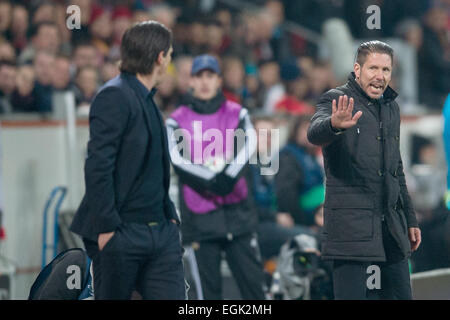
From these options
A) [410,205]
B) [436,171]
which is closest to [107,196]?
[410,205]

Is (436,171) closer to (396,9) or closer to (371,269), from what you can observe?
(396,9)

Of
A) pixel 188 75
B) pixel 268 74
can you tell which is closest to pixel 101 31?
pixel 188 75

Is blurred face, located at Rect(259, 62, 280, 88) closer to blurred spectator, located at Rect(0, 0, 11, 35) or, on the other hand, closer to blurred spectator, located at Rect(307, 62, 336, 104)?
blurred spectator, located at Rect(307, 62, 336, 104)

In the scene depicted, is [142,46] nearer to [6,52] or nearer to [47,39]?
[6,52]

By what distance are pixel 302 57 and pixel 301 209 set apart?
5.11 metres

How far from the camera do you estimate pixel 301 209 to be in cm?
826

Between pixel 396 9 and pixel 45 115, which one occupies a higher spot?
pixel 396 9

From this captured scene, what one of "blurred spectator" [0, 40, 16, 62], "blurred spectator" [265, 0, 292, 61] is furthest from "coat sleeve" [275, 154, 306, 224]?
"blurred spectator" [265, 0, 292, 61]

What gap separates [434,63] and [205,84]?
7032 millimetres

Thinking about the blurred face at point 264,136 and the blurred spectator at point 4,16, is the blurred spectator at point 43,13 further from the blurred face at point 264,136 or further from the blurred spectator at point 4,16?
the blurred face at point 264,136

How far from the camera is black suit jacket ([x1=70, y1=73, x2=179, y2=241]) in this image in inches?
174

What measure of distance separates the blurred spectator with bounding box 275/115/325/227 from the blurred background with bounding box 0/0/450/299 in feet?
1.60

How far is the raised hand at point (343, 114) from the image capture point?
462 centimetres

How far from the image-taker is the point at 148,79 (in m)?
4.72
